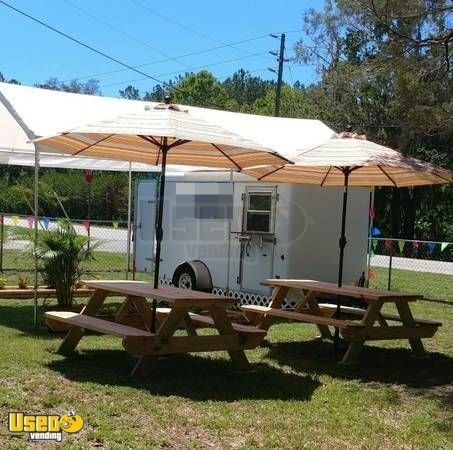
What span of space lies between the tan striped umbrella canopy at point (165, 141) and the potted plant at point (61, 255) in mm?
1410

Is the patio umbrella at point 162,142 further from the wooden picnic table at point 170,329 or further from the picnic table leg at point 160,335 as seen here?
the picnic table leg at point 160,335

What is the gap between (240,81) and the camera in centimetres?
9975

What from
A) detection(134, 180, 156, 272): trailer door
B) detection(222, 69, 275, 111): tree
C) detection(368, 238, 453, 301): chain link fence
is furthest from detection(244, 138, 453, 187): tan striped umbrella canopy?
detection(222, 69, 275, 111): tree

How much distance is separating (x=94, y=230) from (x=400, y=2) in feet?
72.8

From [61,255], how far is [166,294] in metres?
3.38

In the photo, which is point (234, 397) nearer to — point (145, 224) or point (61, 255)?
point (61, 255)

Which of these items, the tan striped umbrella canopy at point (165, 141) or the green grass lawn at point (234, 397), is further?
the tan striped umbrella canopy at point (165, 141)

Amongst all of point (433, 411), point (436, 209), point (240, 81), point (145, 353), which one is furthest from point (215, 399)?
point (240, 81)

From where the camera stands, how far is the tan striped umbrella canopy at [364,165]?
771cm

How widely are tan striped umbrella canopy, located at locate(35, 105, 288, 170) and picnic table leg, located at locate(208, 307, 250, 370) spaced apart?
165 centimetres

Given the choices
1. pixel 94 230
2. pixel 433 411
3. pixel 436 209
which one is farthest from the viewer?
pixel 436 209

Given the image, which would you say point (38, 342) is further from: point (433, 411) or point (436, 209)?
point (436, 209)

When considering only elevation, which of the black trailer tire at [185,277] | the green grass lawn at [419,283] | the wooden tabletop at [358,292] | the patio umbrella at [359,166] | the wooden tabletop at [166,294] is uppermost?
the patio umbrella at [359,166]

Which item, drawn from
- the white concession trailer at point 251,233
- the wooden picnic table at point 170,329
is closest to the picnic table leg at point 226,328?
the wooden picnic table at point 170,329
